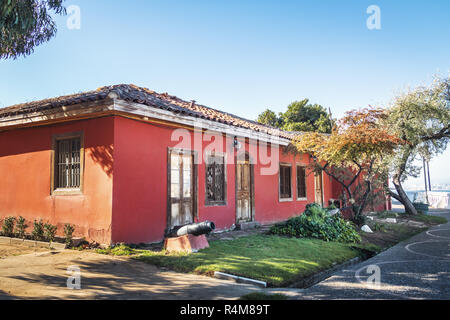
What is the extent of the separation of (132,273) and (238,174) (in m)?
5.87

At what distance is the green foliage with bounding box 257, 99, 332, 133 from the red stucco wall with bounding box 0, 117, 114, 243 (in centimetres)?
2462

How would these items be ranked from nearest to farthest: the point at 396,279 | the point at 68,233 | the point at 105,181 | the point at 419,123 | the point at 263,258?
the point at 396,279 < the point at 263,258 < the point at 105,181 < the point at 68,233 < the point at 419,123

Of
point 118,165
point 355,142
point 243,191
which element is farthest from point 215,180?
point 355,142

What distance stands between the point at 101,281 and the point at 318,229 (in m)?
6.16

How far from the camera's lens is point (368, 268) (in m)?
6.03

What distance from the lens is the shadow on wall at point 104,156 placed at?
671 cm

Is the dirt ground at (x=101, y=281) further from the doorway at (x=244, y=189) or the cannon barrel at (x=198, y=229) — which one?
the doorway at (x=244, y=189)

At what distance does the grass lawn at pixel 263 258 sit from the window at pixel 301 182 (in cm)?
549

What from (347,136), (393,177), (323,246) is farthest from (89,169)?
(393,177)

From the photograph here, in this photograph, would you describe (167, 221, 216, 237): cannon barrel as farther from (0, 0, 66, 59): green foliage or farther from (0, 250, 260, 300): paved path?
(0, 0, 66, 59): green foliage

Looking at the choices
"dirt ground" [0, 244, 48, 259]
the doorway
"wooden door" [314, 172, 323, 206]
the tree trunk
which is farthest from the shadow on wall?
the tree trunk

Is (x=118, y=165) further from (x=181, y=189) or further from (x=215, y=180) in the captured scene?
(x=215, y=180)

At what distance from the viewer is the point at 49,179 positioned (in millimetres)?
7734

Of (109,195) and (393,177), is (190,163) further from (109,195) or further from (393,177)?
(393,177)
